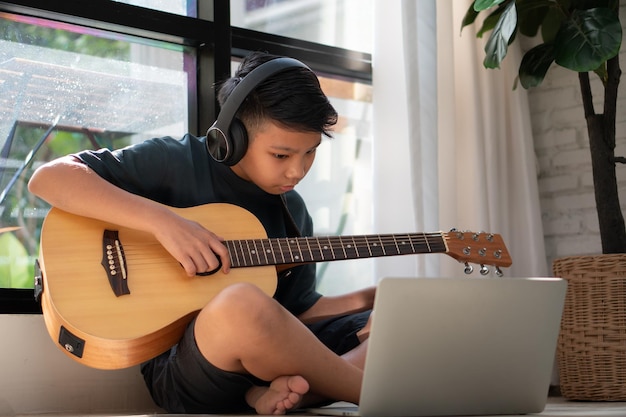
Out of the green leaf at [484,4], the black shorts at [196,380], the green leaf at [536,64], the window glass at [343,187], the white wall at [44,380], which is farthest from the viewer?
the window glass at [343,187]

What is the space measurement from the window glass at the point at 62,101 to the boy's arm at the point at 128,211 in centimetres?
38

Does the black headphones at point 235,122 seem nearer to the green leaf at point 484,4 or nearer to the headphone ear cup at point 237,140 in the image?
the headphone ear cup at point 237,140

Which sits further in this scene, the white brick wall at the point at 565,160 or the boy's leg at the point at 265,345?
the white brick wall at the point at 565,160

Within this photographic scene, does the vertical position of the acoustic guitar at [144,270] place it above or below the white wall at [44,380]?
above

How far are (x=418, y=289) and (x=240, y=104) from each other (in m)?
0.59

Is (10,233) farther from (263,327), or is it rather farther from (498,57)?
(498,57)

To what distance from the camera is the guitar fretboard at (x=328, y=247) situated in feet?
5.29

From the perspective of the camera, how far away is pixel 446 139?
251 centimetres

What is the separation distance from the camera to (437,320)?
1277mm

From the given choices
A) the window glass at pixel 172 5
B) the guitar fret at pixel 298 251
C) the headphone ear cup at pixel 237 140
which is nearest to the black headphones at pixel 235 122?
the headphone ear cup at pixel 237 140

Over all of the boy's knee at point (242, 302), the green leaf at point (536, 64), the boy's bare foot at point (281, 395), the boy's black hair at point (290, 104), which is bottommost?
the boy's bare foot at point (281, 395)

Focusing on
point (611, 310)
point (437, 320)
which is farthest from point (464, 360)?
point (611, 310)

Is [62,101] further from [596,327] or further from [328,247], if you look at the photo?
[596,327]

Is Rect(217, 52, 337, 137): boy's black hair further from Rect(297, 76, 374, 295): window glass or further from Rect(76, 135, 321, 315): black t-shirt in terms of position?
Result: Rect(297, 76, 374, 295): window glass
